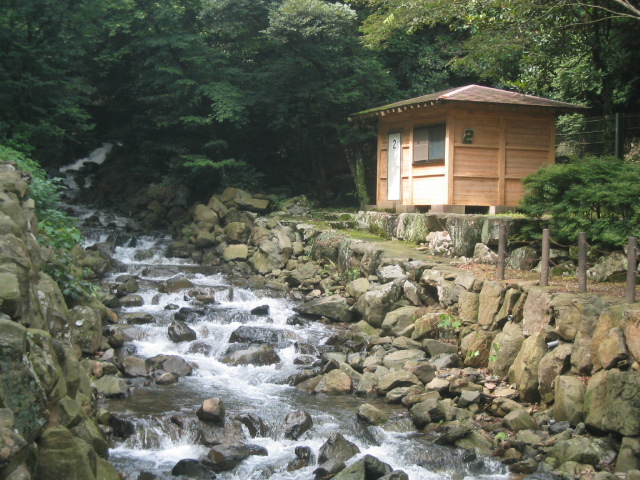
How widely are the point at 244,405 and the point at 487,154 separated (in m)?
9.66

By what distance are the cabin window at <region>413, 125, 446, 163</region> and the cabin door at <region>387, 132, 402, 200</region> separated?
72 centimetres

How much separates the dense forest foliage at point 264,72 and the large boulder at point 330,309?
21.3 ft

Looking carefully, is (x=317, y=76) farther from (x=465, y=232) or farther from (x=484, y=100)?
(x=465, y=232)

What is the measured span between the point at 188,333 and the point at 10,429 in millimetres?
7471

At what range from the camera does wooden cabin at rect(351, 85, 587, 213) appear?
15.2 m

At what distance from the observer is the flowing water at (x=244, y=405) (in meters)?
7.34

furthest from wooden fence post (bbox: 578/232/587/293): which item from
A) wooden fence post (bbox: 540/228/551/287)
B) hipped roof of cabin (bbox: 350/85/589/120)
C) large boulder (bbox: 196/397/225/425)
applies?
hipped roof of cabin (bbox: 350/85/589/120)

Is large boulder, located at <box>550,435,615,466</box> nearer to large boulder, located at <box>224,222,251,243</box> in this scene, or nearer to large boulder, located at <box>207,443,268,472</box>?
large boulder, located at <box>207,443,268,472</box>

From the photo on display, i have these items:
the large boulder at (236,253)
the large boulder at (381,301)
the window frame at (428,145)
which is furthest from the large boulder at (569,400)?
the large boulder at (236,253)

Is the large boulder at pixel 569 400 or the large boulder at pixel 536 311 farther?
the large boulder at pixel 536 311

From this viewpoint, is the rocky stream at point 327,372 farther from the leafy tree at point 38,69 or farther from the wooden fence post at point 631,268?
the leafy tree at point 38,69

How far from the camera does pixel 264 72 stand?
74.0ft

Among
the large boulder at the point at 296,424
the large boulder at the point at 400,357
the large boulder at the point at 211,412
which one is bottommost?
the large boulder at the point at 296,424

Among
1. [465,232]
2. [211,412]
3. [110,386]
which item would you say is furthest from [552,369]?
[110,386]
